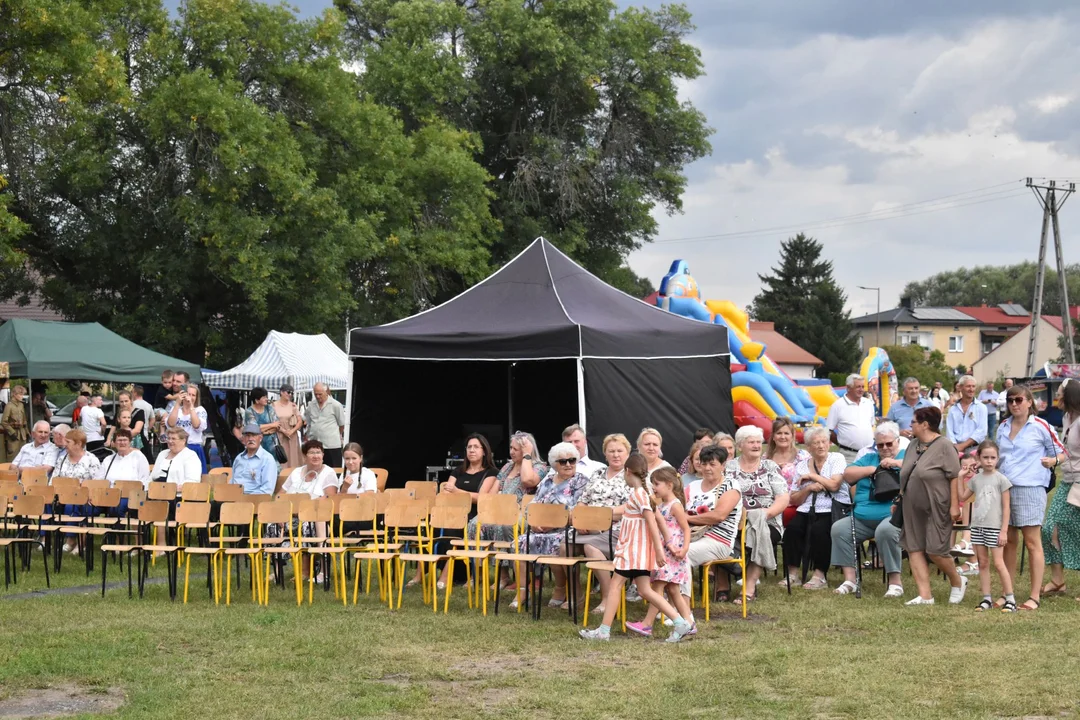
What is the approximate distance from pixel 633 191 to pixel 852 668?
1091 inches

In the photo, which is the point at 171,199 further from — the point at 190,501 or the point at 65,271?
the point at 190,501

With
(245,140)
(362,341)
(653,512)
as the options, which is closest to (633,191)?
(245,140)

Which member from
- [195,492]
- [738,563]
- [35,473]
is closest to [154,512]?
[195,492]

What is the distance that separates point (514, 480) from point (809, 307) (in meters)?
55.9

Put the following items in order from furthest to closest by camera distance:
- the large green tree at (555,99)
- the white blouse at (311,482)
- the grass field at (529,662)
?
the large green tree at (555,99), the white blouse at (311,482), the grass field at (529,662)

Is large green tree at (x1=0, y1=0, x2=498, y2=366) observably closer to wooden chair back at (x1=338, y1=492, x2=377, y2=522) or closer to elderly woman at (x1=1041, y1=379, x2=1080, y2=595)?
wooden chair back at (x1=338, y1=492, x2=377, y2=522)

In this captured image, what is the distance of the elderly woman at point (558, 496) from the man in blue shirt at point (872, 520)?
202 centimetres

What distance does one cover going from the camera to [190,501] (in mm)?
10523

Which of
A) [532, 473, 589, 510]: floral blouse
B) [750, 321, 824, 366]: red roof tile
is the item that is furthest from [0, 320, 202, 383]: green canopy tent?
[750, 321, 824, 366]: red roof tile

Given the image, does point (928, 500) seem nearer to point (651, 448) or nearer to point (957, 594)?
point (957, 594)

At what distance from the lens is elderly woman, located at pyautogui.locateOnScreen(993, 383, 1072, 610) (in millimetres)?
8750

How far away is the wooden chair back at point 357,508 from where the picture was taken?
957 cm

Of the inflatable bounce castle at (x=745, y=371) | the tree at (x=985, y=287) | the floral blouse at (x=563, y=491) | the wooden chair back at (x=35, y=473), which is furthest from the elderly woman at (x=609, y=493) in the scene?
the tree at (x=985, y=287)

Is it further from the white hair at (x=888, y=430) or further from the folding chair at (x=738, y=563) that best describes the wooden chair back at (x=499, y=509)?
the white hair at (x=888, y=430)
